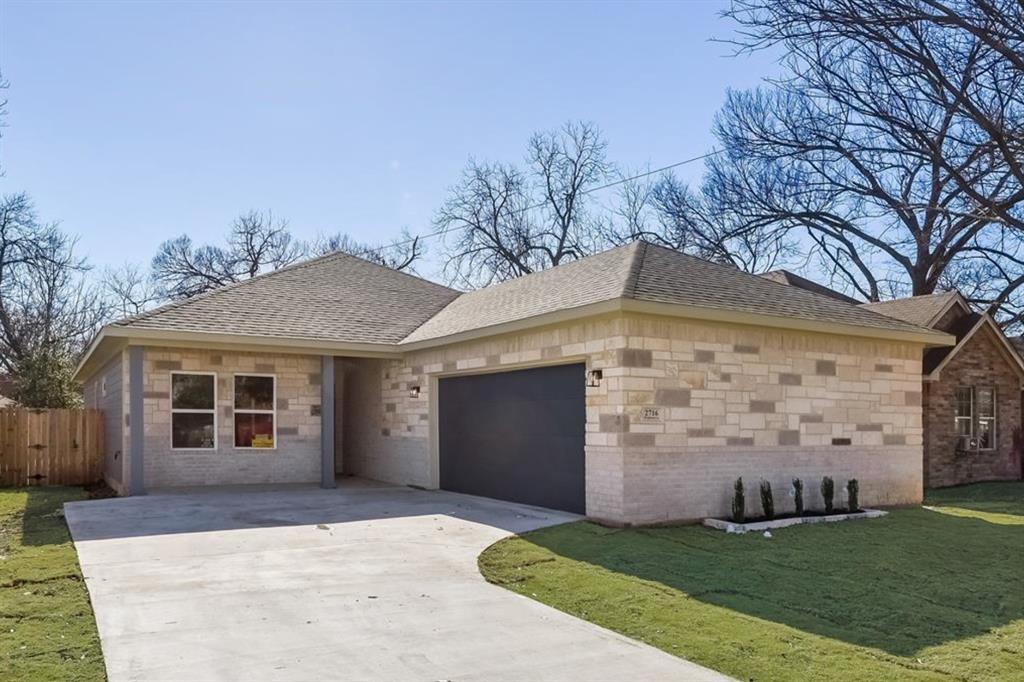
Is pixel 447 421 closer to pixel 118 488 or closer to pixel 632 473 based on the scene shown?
pixel 632 473

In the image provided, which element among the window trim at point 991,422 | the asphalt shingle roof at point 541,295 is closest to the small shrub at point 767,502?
the asphalt shingle roof at point 541,295

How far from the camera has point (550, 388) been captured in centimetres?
1225

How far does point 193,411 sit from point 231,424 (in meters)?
0.73

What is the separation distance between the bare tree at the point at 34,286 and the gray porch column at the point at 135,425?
61.2 ft

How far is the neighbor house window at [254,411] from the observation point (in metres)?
15.2

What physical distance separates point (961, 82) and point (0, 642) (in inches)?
481

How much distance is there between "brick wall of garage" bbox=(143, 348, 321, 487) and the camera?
1434 cm

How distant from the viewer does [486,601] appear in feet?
22.5

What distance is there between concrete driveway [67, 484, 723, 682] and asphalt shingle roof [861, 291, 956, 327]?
12.4 metres

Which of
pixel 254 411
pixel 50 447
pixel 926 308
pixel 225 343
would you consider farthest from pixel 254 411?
pixel 926 308

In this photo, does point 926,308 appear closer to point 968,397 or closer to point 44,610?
point 968,397

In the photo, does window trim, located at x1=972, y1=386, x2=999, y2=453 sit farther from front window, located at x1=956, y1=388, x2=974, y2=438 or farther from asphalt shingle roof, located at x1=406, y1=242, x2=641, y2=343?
asphalt shingle roof, located at x1=406, y1=242, x2=641, y2=343

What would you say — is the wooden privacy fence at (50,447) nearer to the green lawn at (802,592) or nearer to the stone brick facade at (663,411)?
the stone brick facade at (663,411)

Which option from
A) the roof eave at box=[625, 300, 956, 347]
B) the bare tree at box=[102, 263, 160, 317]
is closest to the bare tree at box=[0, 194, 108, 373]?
the bare tree at box=[102, 263, 160, 317]
